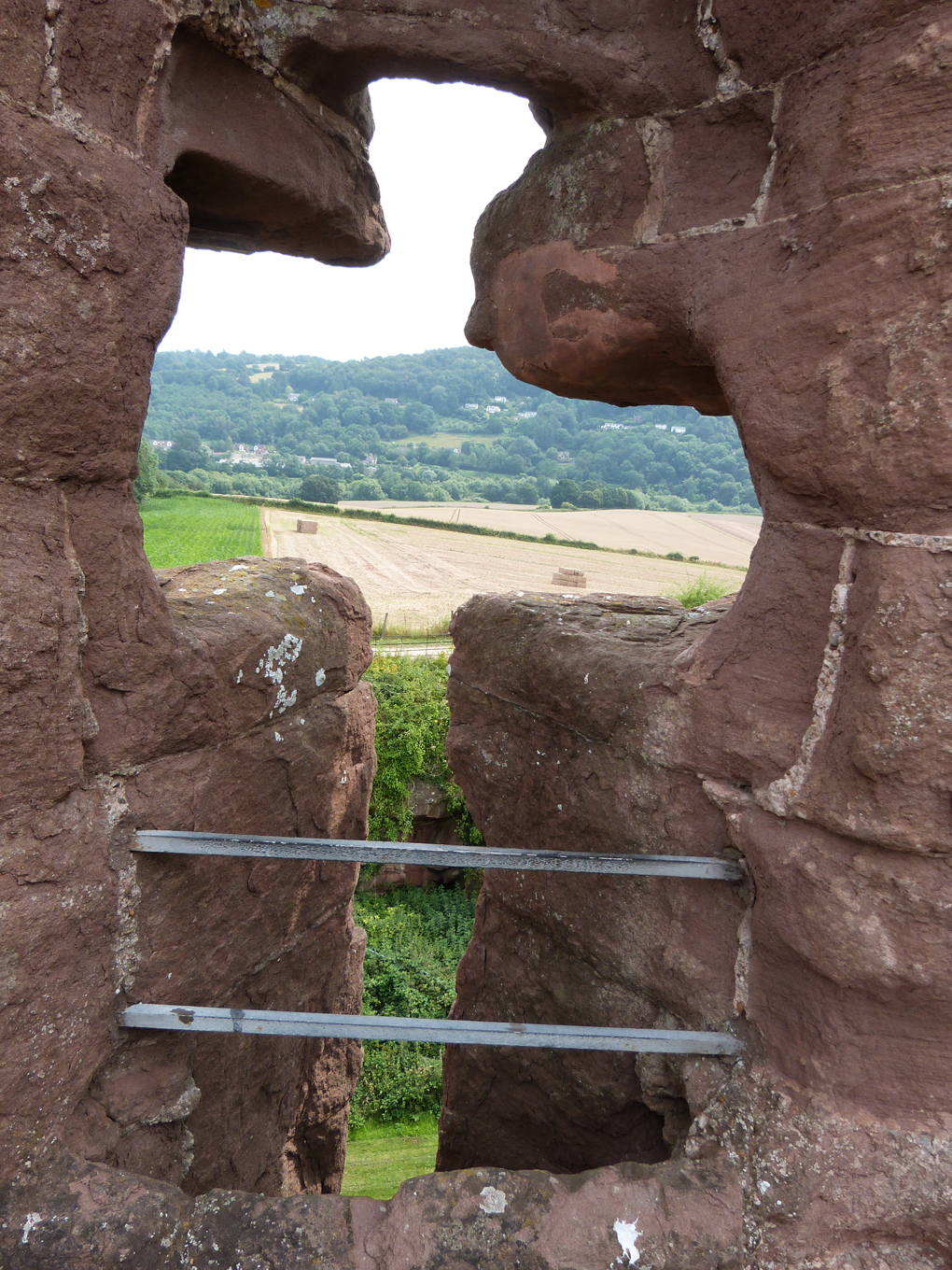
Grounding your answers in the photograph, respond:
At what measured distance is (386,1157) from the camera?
5496 mm

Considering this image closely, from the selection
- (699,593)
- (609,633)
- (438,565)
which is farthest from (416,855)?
(438,565)

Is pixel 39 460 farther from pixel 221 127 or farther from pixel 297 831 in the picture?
pixel 297 831

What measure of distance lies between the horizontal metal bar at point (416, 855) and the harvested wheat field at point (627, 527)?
26598 millimetres

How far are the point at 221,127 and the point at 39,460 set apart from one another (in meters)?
1.01

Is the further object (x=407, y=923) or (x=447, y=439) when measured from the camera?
(x=447, y=439)

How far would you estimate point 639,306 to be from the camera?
2154 mm

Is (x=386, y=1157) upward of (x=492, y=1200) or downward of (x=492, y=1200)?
downward

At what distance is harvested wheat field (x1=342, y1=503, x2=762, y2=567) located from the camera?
29.8 meters

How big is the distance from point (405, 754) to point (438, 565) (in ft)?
42.6

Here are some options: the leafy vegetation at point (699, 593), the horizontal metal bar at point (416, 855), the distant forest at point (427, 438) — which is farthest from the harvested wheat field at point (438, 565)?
the horizontal metal bar at point (416, 855)

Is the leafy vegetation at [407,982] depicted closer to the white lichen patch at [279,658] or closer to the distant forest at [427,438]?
the white lichen patch at [279,658]

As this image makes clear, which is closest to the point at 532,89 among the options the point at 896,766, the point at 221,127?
the point at 221,127

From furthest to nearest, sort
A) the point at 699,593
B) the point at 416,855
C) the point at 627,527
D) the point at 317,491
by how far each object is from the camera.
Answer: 1. the point at 317,491
2. the point at 627,527
3. the point at 699,593
4. the point at 416,855

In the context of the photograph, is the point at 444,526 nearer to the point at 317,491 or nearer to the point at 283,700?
the point at 317,491
